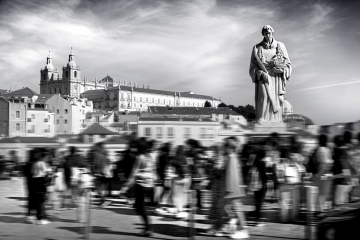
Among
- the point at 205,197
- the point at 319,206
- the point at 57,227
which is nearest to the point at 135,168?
the point at 57,227

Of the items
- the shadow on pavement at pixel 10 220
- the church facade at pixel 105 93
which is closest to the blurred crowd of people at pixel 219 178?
the shadow on pavement at pixel 10 220

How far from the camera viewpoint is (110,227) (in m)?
6.32

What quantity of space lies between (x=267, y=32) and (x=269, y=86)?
145 cm

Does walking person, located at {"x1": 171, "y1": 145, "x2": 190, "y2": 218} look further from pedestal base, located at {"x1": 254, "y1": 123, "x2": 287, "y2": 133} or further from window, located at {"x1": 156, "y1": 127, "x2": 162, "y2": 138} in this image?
window, located at {"x1": 156, "y1": 127, "x2": 162, "y2": 138}

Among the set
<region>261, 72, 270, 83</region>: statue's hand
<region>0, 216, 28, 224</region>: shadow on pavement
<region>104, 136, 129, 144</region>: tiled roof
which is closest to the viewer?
<region>0, 216, 28, 224</region>: shadow on pavement

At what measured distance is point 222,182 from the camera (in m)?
5.64

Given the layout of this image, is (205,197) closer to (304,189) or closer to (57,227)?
(304,189)

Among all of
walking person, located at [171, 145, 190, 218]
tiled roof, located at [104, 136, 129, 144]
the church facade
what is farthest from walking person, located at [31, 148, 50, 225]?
the church facade

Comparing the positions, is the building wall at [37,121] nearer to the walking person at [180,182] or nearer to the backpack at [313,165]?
the walking person at [180,182]

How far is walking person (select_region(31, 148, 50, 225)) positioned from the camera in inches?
259

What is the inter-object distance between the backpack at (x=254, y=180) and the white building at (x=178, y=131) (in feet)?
15.2

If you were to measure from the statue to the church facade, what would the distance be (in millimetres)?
135662

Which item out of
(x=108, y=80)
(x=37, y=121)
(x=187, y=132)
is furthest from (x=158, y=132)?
(x=108, y=80)

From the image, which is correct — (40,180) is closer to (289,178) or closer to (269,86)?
(289,178)
